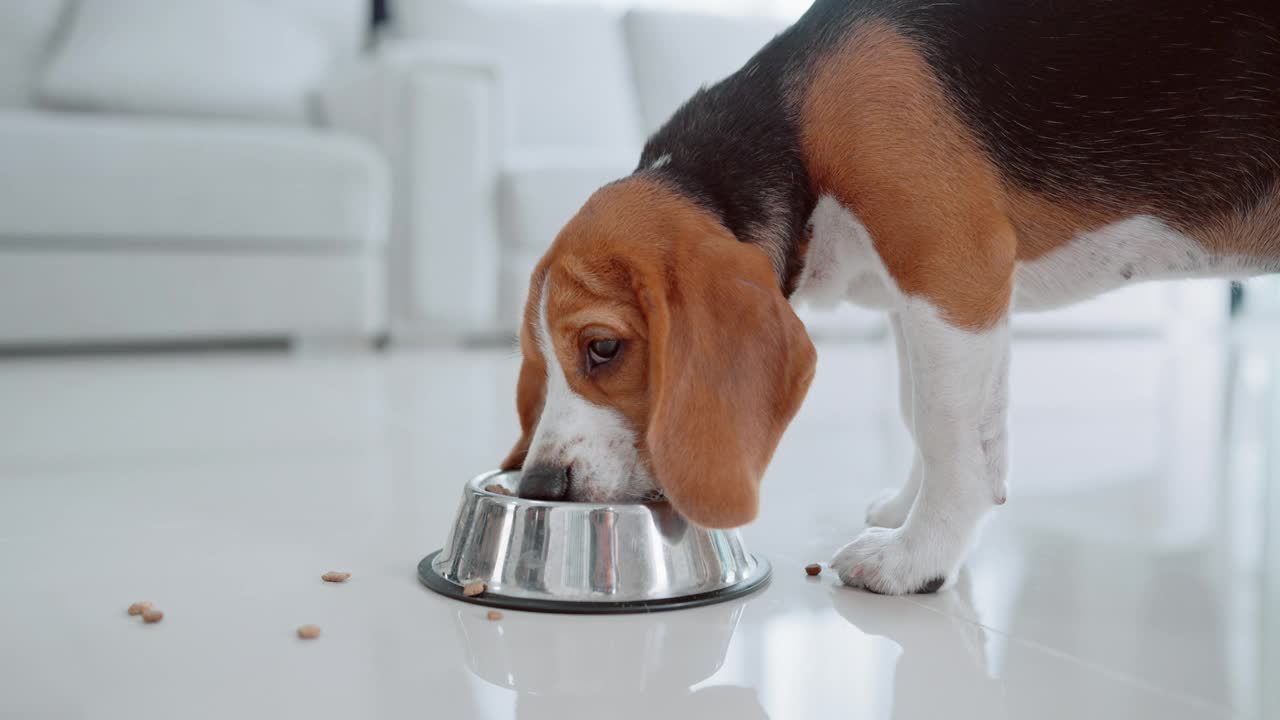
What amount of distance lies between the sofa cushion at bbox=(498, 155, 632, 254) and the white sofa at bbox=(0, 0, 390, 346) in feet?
1.98

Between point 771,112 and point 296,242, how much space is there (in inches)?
148

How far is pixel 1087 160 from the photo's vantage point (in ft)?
5.30

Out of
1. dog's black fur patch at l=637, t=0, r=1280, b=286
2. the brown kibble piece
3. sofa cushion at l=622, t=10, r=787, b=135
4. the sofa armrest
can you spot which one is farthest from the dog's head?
sofa cushion at l=622, t=10, r=787, b=135

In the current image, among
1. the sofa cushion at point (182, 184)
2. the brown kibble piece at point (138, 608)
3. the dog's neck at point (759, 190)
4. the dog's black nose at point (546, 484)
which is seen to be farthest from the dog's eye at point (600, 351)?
the sofa cushion at point (182, 184)

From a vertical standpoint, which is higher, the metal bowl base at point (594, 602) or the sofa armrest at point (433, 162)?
the sofa armrest at point (433, 162)

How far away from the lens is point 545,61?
21.4 feet

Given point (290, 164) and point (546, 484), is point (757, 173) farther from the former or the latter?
point (290, 164)

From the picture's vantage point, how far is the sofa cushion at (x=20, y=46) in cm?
558

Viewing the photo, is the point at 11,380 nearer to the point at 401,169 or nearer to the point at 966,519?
the point at 401,169

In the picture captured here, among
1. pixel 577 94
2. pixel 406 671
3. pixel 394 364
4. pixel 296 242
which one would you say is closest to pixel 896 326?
pixel 406 671

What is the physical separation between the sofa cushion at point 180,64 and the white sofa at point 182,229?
9cm

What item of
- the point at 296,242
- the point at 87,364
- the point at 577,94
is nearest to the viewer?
the point at 87,364

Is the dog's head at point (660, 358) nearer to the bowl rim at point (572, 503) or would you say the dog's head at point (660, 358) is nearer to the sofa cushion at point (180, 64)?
the bowl rim at point (572, 503)

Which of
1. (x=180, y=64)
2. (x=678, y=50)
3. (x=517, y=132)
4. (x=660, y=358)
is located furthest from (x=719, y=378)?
(x=678, y=50)
